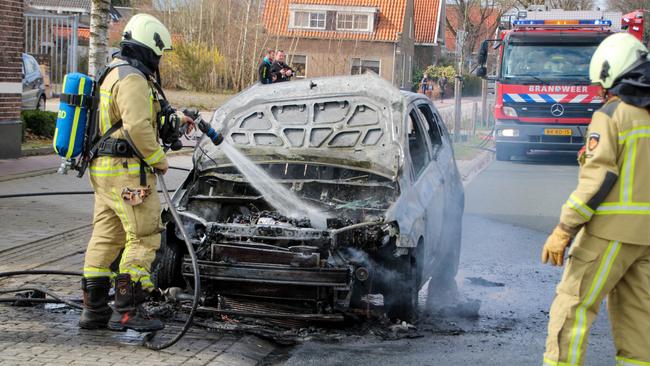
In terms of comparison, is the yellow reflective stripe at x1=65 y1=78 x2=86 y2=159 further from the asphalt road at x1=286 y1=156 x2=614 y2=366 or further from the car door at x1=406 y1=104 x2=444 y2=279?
the car door at x1=406 y1=104 x2=444 y2=279

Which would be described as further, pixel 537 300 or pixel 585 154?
pixel 537 300

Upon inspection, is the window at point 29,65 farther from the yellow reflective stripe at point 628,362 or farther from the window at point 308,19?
the window at point 308,19

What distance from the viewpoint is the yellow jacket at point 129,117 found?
5504mm

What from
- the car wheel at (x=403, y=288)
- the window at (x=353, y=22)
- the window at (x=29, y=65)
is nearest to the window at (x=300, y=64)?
the window at (x=353, y=22)

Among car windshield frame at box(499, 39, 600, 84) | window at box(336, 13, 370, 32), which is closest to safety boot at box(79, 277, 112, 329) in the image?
car windshield frame at box(499, 39, 600, 84)

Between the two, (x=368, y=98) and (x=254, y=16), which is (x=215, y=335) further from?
(x=254, y=16)

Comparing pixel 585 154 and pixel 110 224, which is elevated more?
pixel 585 154

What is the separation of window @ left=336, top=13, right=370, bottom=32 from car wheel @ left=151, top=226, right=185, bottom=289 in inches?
1916

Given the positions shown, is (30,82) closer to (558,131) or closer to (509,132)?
(509,132)

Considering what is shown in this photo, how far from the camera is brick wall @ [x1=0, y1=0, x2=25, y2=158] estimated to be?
47.6 ft

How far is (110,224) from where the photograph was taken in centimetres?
576

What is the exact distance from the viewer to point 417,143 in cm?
772

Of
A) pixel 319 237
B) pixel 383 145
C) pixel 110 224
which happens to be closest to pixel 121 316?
pixel 110 224

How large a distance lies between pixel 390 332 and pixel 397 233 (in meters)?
0.69
